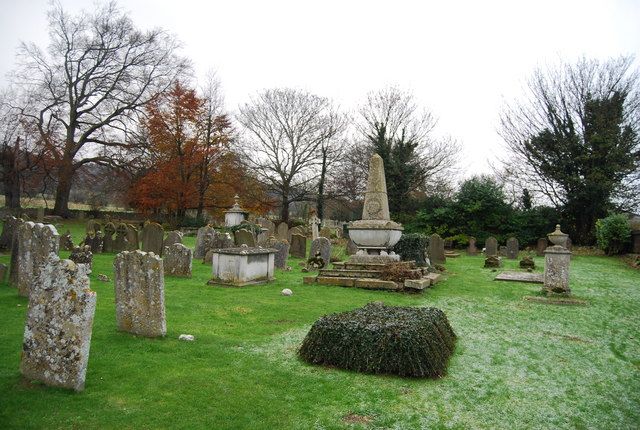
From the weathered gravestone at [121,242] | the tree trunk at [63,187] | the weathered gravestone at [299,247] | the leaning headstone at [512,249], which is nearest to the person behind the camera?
the weathered gravestone at [121,242]

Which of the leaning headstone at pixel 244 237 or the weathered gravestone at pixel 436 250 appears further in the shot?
the weathered gravestone at pixel 436 250

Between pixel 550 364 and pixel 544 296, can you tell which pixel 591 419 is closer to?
pixel 550 364

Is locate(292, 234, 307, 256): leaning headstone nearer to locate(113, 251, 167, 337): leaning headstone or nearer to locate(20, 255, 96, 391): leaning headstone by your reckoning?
locate(113, 251, 167, 337): leaning headstone

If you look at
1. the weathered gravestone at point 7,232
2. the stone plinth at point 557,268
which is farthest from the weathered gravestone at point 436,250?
the weathered gravestone at point 7,232

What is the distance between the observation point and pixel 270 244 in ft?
50.9

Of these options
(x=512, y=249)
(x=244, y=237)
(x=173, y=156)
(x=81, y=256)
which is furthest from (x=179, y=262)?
(x=173, y=156)

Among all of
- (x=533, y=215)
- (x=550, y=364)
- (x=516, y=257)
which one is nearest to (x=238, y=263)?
(x=550, y=364)

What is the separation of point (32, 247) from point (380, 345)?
255 inches

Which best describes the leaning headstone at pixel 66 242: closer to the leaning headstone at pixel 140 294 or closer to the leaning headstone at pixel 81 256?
the leaning headstone at pixel 81 256

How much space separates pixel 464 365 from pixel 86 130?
3766 cm

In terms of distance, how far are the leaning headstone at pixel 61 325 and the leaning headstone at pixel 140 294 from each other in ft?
5.77

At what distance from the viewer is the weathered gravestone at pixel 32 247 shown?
26.0 ft

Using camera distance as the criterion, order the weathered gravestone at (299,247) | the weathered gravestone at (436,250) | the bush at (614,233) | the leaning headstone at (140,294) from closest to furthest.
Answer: the leaning headstone at (140,294), the weathered gravestone at (436,250), the weathered gravestone at (299,247), the bush at (614,233)

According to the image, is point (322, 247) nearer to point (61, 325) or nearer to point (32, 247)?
point (32, 247)
